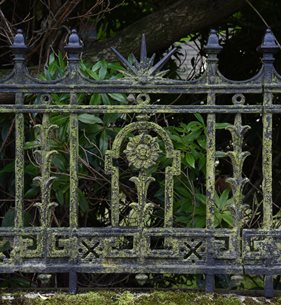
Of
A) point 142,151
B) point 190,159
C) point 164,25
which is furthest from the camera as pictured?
point 164,25

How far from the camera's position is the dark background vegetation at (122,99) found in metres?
4.38

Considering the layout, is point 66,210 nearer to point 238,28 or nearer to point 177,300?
point 177,300

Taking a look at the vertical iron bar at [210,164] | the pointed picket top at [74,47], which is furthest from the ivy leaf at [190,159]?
the pointed picket top at [74,47]

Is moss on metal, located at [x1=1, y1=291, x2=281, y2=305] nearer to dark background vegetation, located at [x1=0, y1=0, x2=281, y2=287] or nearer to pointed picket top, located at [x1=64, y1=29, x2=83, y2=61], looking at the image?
dark background vegetation, located at [x1=0, y1=0, x2=281, y2=287]

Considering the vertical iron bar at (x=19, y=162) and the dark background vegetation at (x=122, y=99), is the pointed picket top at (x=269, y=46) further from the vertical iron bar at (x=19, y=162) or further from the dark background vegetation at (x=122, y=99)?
the vertical iron bar at (x=19, y=162)

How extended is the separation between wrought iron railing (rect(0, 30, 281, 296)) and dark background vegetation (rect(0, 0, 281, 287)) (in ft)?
1.14

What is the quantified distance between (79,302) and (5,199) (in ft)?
4.18

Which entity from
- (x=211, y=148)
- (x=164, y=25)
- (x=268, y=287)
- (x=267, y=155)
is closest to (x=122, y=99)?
(x=211, y=148)

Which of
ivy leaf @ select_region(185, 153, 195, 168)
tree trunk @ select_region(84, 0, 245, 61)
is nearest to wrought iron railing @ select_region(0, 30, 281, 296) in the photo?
ivy leaf @ select_region(185, 153, 195, 168)

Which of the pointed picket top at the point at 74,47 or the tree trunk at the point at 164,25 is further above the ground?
the tree trunk at the point at 164,25

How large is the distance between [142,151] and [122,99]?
495 mm

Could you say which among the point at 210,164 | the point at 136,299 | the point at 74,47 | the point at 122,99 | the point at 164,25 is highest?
the point at 164,25

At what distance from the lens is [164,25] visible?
5188mm

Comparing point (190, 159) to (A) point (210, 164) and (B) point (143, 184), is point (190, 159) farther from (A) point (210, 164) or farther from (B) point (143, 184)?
(B) point (143, 184)
